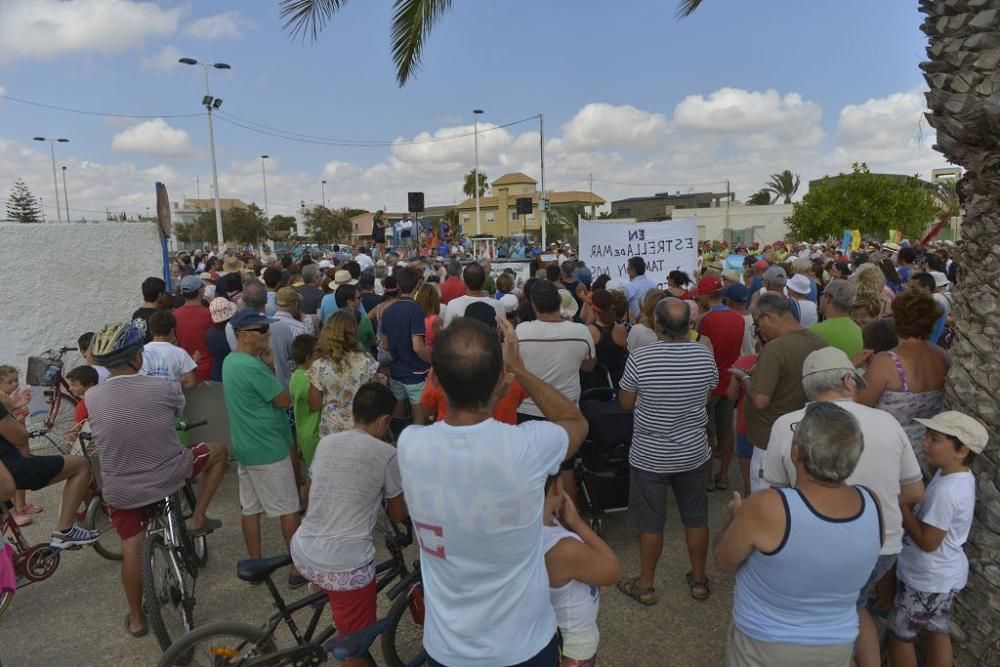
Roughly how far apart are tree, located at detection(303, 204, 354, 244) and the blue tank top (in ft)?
192

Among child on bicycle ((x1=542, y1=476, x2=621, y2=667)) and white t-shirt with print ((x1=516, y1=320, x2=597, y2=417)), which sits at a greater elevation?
white t-shirt with print ((x1=516, y1=320, x2=597, y2=417))

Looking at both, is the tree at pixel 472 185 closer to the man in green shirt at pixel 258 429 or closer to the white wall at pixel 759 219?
the white wall at pixel 759 219

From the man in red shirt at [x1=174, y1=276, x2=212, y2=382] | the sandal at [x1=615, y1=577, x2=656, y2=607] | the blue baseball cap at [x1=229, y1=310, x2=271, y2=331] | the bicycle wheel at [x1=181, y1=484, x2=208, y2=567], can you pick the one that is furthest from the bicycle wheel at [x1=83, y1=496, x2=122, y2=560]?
the sandal at [x1=615, y1=577, x2=656, y2=607]

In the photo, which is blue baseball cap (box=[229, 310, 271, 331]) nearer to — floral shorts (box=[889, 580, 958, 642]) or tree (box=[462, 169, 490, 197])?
floral shorts (box=[889, 580, 958, 642])

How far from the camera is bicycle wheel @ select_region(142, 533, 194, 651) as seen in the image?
10.9ft

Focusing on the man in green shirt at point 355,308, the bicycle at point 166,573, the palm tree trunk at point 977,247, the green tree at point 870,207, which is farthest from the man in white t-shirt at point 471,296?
the green tree at point 870,207

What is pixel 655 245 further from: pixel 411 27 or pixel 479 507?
pixel 479 507

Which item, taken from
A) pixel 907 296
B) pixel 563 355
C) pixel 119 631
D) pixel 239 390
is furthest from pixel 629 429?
pixel 119 631

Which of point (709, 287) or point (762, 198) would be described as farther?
point (762, 198)

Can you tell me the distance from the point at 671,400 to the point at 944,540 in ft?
4.59

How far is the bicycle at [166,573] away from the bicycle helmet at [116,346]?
87cm

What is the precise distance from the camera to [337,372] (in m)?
3.88

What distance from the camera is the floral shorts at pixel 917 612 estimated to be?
2758 millimetres

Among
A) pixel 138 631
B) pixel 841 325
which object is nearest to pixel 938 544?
pixel 841 325
